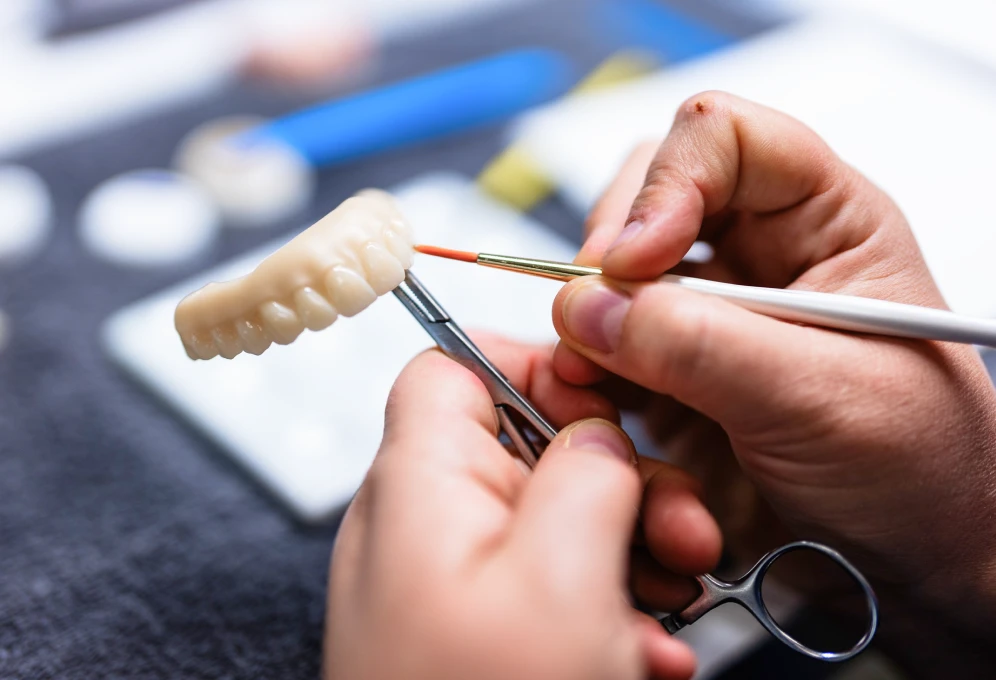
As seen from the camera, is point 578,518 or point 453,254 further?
point 453,254

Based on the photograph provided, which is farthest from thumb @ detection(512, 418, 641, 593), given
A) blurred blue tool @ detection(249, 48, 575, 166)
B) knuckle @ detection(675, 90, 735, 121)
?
blurred blue tool @ detection(249, 48, 575, 166)

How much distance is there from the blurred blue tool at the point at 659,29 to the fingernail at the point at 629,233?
3.27ft

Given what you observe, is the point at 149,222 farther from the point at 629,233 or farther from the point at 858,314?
the point at 858,314

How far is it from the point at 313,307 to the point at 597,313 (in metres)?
0.20

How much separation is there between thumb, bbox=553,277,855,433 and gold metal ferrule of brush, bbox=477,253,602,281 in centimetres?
2

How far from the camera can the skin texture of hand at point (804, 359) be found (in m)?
0.61

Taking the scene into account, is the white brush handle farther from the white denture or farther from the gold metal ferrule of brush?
the white denture

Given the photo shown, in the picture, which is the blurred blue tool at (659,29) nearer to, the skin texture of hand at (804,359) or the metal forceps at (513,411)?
the skin texture of hand at (804,359)

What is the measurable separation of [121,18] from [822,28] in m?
1.21

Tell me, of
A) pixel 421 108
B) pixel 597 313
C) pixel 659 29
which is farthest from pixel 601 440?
pixel 659 29

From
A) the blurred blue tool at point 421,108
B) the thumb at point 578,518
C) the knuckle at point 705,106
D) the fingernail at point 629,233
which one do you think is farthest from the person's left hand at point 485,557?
the blurred blue tool at point 421,108

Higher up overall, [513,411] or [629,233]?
[629,233]

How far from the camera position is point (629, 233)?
0.66 meters

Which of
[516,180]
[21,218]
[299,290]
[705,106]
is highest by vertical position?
[705,106]
